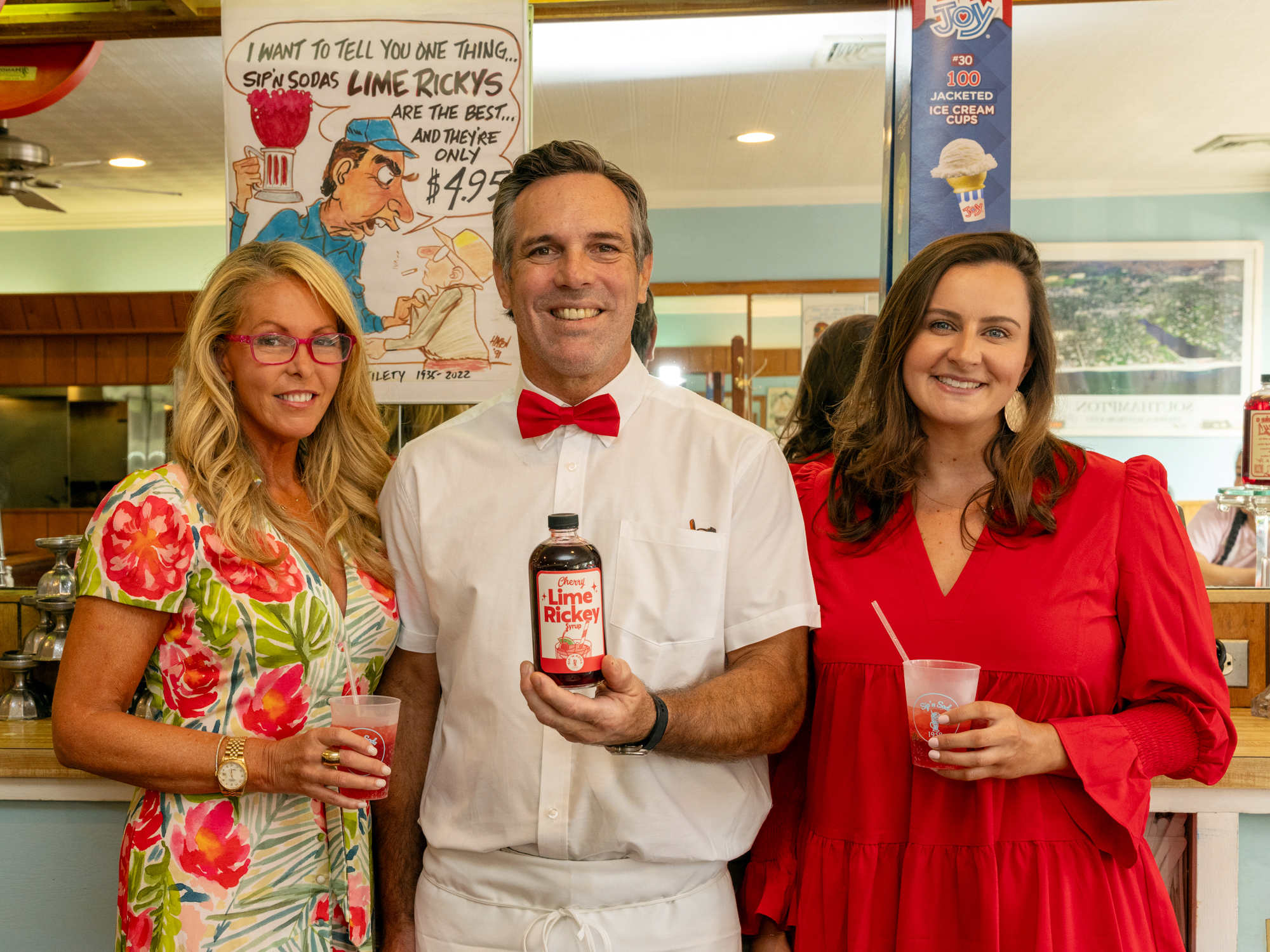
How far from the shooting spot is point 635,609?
146cm

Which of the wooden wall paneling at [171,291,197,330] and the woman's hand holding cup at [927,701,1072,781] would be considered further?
the wooden wall paneling at [171,291,197,330]

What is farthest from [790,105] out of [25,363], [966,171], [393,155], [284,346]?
[25,363]

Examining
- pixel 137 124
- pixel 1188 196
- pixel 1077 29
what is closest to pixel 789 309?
pixel 1077 29

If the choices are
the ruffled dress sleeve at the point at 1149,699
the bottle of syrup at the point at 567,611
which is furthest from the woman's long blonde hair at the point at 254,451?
the ruffled dress sleeve at the point at 1149,699

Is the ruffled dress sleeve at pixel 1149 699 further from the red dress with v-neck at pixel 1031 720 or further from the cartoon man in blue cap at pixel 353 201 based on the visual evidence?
the cartoon man in blue cap at pixel 353 201

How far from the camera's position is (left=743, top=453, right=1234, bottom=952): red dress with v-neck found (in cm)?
142

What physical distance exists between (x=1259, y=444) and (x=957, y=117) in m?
1.00

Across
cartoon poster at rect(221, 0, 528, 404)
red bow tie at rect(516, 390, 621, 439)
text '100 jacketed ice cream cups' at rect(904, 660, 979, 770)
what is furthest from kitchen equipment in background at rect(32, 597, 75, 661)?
text '100 jacketed ice cream cups' at rect(904, 660, 979, 770)

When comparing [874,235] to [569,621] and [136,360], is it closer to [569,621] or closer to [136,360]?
[136,360]

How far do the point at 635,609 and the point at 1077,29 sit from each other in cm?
386

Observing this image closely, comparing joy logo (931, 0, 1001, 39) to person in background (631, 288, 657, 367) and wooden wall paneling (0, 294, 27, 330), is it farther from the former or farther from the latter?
wooden wall paneling (0, 294, 27, 330)

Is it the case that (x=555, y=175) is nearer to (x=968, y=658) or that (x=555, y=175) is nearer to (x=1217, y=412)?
(x=968, y=658)

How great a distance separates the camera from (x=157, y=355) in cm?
748

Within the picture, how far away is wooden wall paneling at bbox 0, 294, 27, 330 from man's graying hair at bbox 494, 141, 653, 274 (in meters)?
7.33
